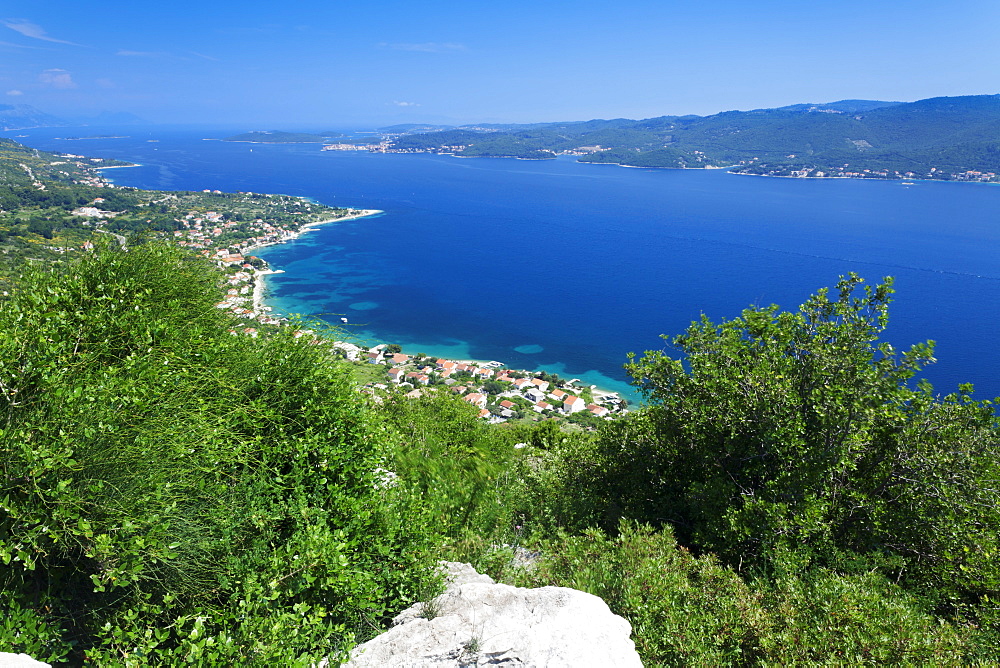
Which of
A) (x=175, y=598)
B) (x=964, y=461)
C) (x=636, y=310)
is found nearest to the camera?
(x=175, y=598)

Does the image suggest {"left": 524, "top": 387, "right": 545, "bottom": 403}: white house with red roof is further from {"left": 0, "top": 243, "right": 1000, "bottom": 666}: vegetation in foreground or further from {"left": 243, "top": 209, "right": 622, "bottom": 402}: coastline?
{"left": 0, "top": 243, "right": 1000, "bottom": 666}: vegetation in foreground

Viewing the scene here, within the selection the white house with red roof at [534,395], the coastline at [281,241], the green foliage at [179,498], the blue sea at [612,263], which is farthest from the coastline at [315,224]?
the green foliage at [179,498]

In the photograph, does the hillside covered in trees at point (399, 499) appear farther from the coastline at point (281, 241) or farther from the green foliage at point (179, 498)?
the coastline at point (281, 241)

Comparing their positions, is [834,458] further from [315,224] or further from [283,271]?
[315,224]

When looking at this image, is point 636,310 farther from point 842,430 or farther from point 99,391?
point 99,391

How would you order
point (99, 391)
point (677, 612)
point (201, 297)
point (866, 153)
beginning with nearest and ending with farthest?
1. point (99, 391)
2. point (677, 612)
3. point (201, 297)
4. point (866, 153)

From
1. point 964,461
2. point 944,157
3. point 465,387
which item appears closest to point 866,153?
point 944,157
